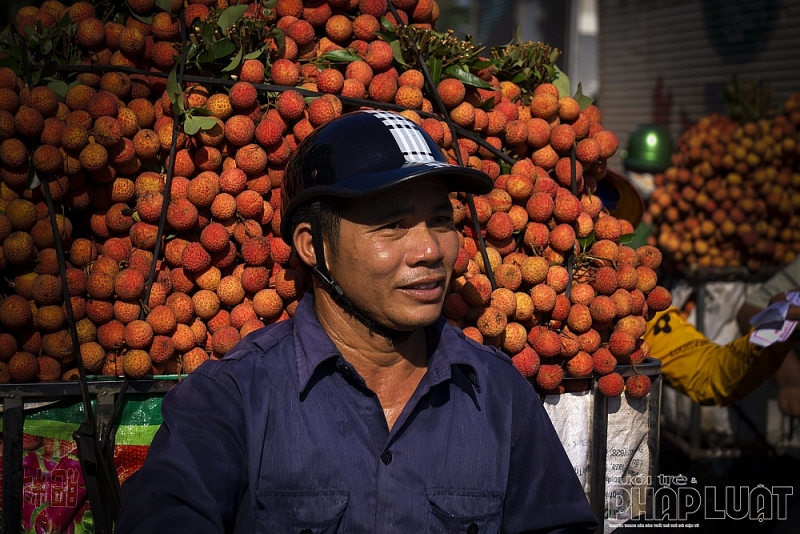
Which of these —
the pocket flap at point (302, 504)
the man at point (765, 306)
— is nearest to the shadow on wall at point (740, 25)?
the man at point (765, 306)

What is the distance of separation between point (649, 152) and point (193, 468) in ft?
19.5

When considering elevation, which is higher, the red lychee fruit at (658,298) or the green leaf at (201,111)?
the green leaf at (201,111)

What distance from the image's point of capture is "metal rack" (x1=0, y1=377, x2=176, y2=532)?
179 cm

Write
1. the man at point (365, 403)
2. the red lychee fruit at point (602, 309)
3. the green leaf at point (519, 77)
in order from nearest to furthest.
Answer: the man at point (365, 403), the red lychee fruit at point (602, 309), the green leaf at point (519, 77)

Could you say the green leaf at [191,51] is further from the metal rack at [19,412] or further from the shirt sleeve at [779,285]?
the shirt sleeve at [779,285]

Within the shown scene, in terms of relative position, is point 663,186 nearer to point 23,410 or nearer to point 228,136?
point 228,136

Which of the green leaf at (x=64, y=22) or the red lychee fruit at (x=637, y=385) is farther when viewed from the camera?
the red lychee fruit at (x=637, y=385)

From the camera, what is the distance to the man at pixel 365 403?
5.11 ft

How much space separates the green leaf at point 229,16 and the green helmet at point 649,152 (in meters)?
5.17

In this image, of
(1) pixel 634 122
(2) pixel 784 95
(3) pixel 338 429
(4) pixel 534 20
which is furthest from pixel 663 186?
(4) pixel 534 20

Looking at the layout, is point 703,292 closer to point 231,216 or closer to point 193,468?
point 231,216

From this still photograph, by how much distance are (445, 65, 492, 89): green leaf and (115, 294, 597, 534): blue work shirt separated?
1008 millimetres

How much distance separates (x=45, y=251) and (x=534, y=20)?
12.2m

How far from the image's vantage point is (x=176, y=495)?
56.0 inches
